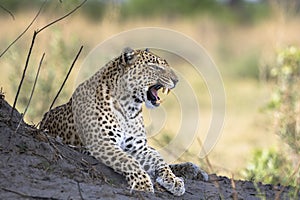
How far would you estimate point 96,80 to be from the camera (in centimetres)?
734

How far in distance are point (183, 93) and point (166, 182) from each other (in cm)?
343

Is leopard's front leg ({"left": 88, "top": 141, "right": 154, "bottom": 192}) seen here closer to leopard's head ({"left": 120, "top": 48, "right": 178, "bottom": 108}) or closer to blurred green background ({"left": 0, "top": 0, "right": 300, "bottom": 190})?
leopard's head ({"left": 120, "top": 48, "right": 178, "bottom": 108})

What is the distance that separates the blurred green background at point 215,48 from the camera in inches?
441

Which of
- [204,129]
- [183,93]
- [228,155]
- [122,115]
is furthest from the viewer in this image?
[204,129]

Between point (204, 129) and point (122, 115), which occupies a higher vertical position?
point (204, 129)

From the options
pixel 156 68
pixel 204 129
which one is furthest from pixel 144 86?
pixel 204 129

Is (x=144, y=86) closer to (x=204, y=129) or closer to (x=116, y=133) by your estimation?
(x=116, y=133)

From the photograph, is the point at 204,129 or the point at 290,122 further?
the point at 204,129

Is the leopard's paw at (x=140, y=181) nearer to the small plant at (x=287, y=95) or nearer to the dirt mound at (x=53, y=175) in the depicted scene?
the dirt mound at (x=53, y=175)

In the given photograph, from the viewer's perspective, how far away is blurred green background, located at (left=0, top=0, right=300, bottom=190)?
11.2 metres

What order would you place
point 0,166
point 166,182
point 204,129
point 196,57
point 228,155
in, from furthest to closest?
1. point 196,57
2. point 204,129
3. point 228,155
4. point 166,182
5. point 0,166

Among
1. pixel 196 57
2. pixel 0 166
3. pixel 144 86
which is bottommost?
pixel 0 166

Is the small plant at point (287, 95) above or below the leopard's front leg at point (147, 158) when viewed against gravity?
above

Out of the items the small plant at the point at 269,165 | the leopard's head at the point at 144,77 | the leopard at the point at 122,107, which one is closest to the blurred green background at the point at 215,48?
the small plant at the point at 269,165
